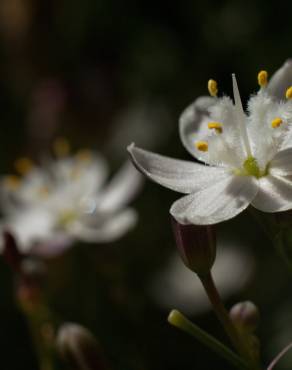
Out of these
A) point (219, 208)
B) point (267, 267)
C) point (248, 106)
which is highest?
point (248, 106)

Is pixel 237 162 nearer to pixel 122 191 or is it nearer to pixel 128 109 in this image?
pixel 122 191

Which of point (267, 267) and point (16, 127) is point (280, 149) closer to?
point (267, 267)

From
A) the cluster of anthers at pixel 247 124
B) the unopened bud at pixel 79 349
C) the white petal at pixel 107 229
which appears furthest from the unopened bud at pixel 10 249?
the cluster of anthers at pixel 247 124

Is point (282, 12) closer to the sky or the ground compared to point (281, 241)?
closer to the sky

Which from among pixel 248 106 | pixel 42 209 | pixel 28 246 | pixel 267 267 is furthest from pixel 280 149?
pixel 267 267

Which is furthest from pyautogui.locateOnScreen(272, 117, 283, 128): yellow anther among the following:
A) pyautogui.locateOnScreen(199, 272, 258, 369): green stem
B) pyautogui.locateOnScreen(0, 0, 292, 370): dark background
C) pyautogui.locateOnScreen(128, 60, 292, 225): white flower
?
pyautogui.locateOnScreen(0, 0, 292, 370): dark background

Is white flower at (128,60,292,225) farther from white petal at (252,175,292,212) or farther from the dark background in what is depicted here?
the dark background

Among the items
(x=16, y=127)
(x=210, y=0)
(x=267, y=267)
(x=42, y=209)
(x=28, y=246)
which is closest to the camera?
(x=28, y=246)
